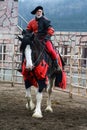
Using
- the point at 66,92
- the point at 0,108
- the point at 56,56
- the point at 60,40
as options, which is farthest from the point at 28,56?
the point at 60,40

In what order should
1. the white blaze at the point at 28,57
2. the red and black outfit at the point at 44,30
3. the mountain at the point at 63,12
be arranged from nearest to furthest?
the white blaze at the point at 28,57, the red and black outfit at the point at 44,30, the mountain at the point at 63,12

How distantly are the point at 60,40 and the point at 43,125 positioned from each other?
11.8 meters

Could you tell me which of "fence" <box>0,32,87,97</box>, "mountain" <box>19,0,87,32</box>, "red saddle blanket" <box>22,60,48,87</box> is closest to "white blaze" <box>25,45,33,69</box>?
"red saddle blanket" <box>22,60,48,87</box>

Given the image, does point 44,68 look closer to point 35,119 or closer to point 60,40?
point 35,119

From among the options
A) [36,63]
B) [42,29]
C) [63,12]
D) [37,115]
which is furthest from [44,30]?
[63,12]

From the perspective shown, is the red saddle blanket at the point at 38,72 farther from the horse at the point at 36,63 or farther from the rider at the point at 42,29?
the rider at the point at 42,29

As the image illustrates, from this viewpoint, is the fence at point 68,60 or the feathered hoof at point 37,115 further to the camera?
the fence at point 68,60

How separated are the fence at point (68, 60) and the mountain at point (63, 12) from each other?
15.2 m

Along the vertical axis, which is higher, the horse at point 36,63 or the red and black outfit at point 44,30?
the red and black outfit at point 44,30

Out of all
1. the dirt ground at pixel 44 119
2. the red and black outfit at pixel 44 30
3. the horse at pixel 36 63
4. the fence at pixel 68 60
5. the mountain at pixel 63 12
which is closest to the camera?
the dirt ground at pixel 44 119

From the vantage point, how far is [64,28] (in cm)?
3250

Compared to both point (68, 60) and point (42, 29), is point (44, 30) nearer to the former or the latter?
point (42, 29)

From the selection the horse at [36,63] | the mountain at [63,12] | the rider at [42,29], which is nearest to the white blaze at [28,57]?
the horse at [36,63]

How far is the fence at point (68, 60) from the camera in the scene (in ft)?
35.7
